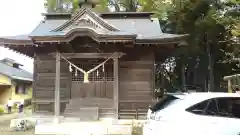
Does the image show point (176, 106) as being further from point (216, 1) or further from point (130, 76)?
point (216, 1)

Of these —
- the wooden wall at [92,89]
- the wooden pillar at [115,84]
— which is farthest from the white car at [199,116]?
the wooden wall at [92,89]

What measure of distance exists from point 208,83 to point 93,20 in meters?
15.6

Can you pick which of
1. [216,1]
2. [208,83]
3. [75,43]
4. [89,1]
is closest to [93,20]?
[75,43]

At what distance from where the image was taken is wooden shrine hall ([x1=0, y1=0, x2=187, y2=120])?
42.3 feet

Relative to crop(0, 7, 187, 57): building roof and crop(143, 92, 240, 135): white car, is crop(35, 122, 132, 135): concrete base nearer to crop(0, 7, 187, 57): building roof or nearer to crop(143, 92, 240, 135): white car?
crop(0, 7, 187, 57): building roof

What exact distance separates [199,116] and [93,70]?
305 inches

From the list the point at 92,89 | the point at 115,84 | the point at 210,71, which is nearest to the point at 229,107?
the point at 115,84

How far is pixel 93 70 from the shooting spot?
12.9 m

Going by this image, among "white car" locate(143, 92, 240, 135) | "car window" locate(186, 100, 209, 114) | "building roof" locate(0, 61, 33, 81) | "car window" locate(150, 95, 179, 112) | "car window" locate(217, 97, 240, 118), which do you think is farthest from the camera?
"building roof" locate(0, 61, 33, 81)

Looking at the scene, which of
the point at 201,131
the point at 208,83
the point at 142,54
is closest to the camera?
the point at 201,131

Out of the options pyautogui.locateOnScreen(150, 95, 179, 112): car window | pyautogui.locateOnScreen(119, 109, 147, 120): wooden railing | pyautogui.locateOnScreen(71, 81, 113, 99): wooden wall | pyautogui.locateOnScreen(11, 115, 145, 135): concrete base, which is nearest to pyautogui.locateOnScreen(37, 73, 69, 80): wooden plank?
pyautogui.locateOnScreen(71, 81, 113, 99): wooden wall

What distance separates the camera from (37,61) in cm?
1414

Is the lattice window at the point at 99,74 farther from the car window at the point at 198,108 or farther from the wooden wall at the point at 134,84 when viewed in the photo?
the car window at the point at 198,108

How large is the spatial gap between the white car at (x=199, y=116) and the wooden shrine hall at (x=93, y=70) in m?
6.76
